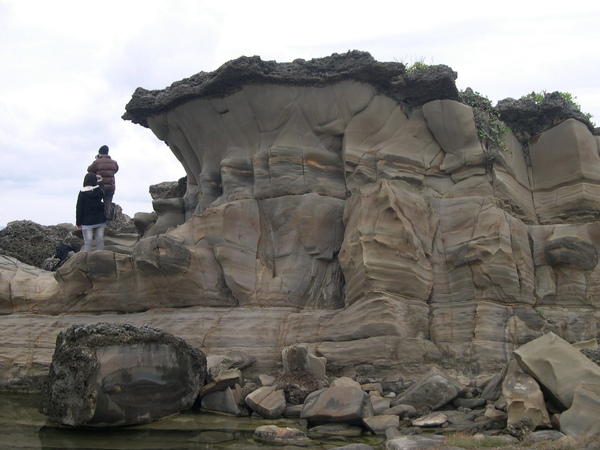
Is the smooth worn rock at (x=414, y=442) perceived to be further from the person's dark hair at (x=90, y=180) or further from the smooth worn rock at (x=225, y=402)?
the person's dark hair at (x=90, y=180)

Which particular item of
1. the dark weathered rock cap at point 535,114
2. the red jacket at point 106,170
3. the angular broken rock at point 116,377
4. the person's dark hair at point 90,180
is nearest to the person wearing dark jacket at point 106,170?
the red jacket at point 106,170

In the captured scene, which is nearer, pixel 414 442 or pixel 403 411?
pixel 414 442

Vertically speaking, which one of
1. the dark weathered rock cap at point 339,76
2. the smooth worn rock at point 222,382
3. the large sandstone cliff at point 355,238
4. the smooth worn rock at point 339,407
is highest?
the dark weathered rock cap at point 339,76

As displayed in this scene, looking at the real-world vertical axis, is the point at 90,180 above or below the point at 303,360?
above

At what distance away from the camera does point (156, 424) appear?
7070mm

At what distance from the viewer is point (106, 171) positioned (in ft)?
39.3

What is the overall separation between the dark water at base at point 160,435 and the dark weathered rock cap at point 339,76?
5511 mm

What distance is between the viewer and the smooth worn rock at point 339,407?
679 cm

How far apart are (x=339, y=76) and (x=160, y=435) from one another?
6.29 m

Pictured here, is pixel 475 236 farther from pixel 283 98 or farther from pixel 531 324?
pixel 283 98

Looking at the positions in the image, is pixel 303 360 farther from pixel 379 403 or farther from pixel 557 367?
pixel 557 367

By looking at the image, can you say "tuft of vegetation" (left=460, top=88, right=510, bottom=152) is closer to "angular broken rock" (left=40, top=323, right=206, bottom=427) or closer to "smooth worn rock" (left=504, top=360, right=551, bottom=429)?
Result: "smooth worn rock" (left=504, top=360, right=551, bottom=429)

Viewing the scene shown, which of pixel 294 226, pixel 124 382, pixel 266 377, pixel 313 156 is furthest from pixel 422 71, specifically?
pixel 124 382

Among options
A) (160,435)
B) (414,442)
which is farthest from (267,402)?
(414,442)
